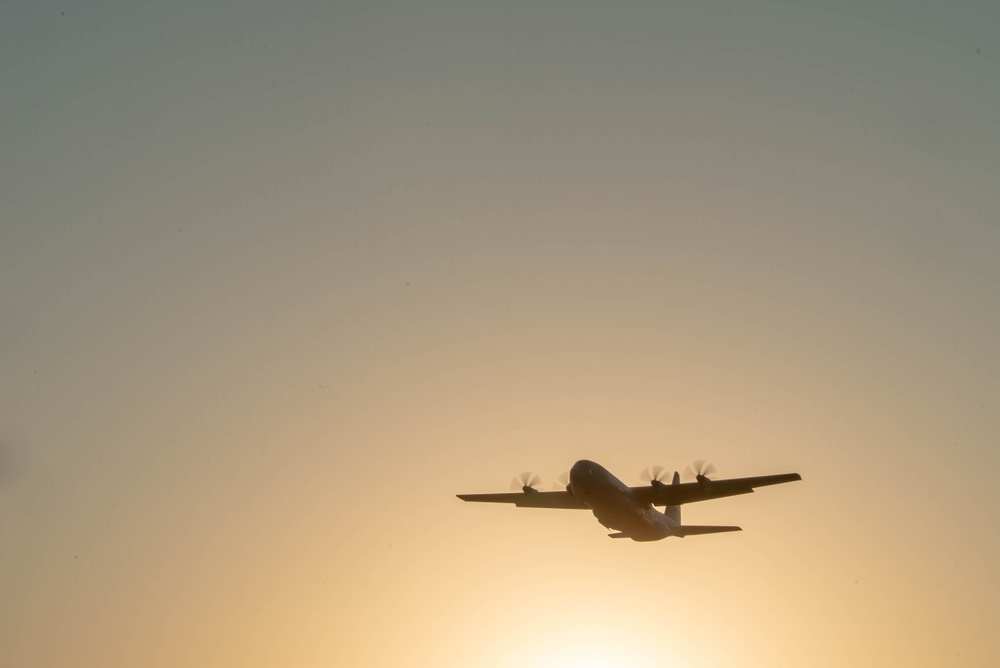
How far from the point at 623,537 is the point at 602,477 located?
9.09m

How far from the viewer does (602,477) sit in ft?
229

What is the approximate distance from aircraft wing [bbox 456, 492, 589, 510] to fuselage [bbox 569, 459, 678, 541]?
4240 millimetres

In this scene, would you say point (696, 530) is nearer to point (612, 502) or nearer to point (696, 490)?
point (696, 490)

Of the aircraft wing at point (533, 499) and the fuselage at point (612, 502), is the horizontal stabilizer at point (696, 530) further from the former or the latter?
the aircraft wing at point (533, 499)

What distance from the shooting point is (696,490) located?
71.4m

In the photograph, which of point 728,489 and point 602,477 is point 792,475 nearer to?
point 728,489

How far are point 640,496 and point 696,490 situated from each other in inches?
170

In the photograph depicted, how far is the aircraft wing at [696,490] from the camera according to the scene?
69.1 metres

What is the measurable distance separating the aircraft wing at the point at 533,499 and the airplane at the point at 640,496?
0.33 feet

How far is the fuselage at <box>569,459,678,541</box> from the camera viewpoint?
6981cm

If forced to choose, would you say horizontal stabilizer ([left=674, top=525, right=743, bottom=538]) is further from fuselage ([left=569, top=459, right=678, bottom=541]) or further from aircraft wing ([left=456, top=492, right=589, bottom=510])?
aircraft wing ([left=456, top=492, right=589, bottom=510])

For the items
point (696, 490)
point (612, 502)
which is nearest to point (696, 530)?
point (696, 490)

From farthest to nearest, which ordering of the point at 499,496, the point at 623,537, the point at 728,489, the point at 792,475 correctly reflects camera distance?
A: the point at 499,496 → the point at 623,537 → the point at 728,489 → the point at 792,475

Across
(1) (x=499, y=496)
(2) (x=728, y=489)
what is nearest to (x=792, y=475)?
(2) (x=728, y=489)
